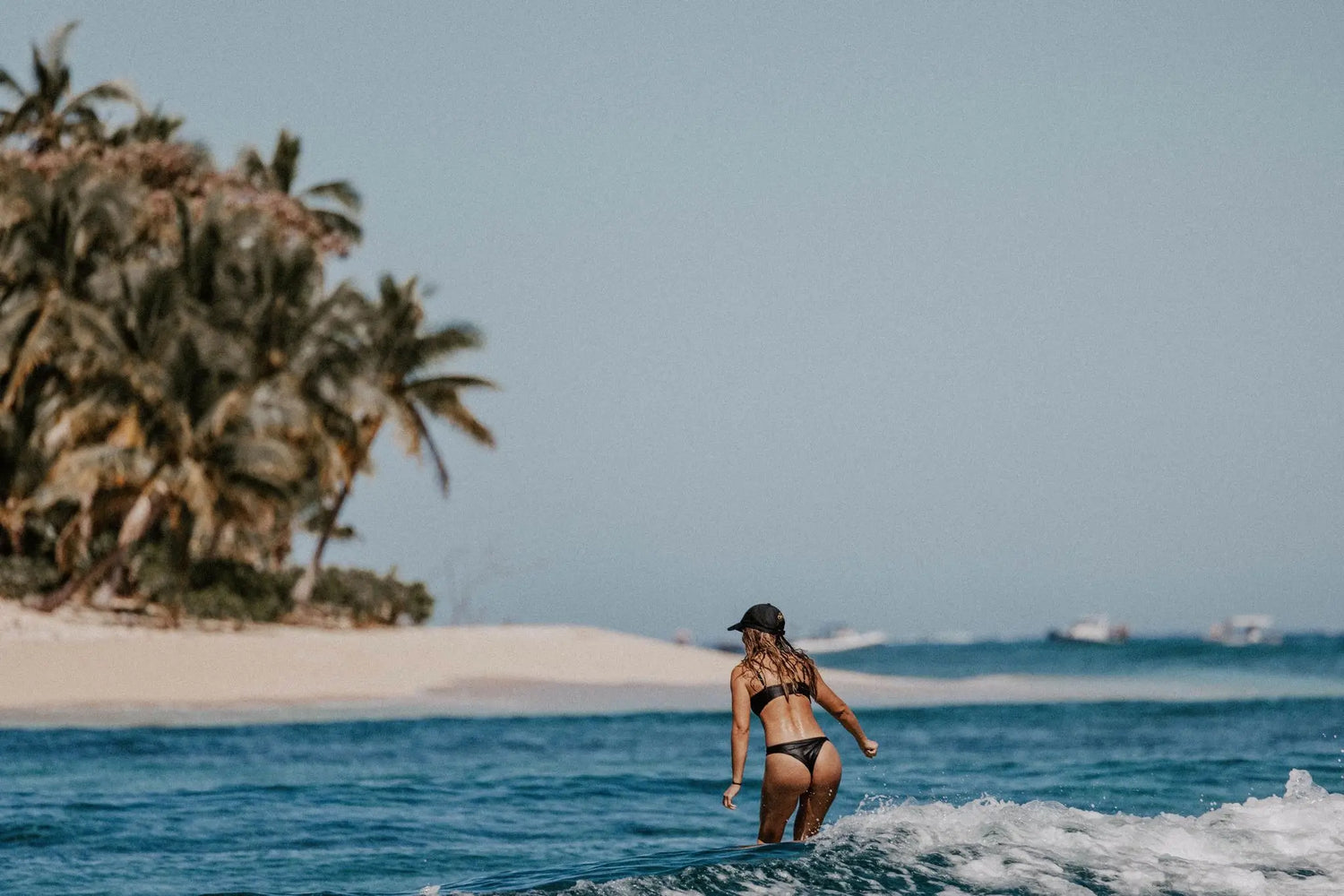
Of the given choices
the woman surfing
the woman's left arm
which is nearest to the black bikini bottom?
the woman surfing

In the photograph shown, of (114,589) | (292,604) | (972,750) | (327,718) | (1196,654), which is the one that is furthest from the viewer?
(1196,654)

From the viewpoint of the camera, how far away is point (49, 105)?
4419 centimetres

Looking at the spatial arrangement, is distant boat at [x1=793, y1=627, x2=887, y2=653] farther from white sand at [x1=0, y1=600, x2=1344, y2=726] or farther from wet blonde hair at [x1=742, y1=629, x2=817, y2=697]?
wet blonde hair at [x1=742, y1=629, x2=817, y2=697]

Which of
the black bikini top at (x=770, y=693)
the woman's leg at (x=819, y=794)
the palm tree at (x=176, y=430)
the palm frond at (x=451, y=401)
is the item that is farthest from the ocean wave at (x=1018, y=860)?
the palm frond at (x=451, y=401)

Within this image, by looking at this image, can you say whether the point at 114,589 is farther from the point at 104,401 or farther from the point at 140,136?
the point at 140,136

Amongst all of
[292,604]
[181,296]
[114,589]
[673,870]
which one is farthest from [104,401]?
[673,870]

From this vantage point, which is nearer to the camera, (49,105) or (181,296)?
(181,296)

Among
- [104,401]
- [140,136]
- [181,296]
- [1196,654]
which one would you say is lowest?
[1196,654]

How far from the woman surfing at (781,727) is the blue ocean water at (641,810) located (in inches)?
9.3

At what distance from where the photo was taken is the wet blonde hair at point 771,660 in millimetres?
8102

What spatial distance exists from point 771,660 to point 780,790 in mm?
694

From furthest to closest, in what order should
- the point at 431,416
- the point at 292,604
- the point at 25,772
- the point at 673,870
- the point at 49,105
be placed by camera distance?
the point at 49,105
the point at 431,416
the point at 292,604
the point at 25,772
the point at 673,870

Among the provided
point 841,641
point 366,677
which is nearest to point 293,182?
point 366,677

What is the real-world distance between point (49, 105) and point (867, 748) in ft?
139
